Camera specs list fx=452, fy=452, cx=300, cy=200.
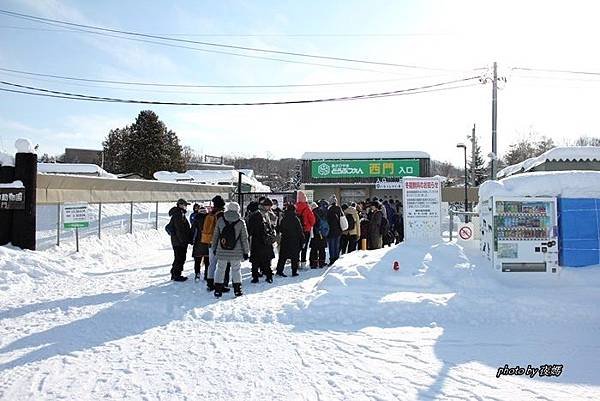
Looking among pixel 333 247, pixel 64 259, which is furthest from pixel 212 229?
pixel 64 259

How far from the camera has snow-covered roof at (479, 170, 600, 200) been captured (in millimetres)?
8602

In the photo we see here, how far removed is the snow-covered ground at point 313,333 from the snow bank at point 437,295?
0.10 feet

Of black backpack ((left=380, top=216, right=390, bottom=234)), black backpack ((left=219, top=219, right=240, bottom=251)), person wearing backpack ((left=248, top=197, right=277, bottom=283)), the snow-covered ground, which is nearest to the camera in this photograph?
the snow-covered ground

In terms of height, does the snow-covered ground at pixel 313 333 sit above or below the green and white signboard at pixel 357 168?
below

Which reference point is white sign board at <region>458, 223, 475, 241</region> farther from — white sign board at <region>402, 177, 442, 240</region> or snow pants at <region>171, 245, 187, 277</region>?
snow pants at <region>171, 245, 187, 277</region>

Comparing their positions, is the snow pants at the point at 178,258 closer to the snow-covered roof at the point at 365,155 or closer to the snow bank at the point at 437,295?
the snow bank at the point at 437,295

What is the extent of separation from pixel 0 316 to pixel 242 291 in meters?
3.82

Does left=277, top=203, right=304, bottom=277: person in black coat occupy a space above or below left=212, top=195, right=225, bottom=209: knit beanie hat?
below

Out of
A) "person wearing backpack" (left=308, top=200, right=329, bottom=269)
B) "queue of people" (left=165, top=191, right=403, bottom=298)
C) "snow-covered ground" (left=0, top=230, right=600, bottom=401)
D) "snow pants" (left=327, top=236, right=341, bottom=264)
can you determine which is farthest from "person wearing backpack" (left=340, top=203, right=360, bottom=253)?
"snow-covered ground" (left=0, top=230, right=600, bottom=401)

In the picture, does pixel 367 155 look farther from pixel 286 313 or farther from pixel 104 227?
pixel 286 313

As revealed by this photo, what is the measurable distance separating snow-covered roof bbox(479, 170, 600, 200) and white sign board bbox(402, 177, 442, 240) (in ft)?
9.69

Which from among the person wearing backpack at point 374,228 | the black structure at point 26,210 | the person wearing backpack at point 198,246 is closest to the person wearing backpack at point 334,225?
the person wearing backpack at point 374,228

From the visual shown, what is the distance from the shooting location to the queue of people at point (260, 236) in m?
8.14

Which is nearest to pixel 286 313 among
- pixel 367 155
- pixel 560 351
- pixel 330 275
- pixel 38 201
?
pixel 330 275
